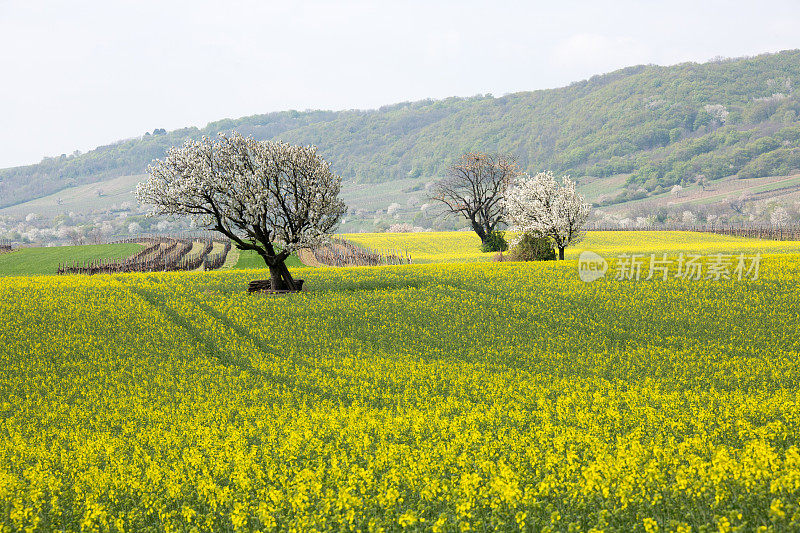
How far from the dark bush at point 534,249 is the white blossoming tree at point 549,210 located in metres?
0.57

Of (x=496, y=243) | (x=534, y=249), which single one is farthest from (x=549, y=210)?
(x=496, y=243)

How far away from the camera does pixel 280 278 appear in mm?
36250

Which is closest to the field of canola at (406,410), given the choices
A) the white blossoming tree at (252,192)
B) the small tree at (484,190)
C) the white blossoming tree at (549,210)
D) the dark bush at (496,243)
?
the white blossoming tree at (252,192)

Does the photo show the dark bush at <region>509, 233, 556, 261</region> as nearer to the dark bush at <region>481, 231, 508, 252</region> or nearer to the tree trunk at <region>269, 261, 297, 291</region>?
the dark bush at <region>481, 231, 508, 252</region>

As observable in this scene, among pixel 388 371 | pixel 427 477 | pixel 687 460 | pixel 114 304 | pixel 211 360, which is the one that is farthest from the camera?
pixel 114 304

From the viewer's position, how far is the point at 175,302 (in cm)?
3172

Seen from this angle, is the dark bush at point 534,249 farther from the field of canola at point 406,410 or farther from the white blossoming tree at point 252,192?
the white blossoming tree at point 252,192

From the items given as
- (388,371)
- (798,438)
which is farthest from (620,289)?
(798,438)

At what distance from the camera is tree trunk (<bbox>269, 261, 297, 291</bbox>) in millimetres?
35938

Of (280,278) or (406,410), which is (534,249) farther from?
(406,410)

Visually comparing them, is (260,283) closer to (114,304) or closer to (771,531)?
(114,304)

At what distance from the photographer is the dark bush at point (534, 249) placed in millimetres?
57844

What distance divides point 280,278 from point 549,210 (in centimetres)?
3246

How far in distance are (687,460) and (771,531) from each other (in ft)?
11.1
